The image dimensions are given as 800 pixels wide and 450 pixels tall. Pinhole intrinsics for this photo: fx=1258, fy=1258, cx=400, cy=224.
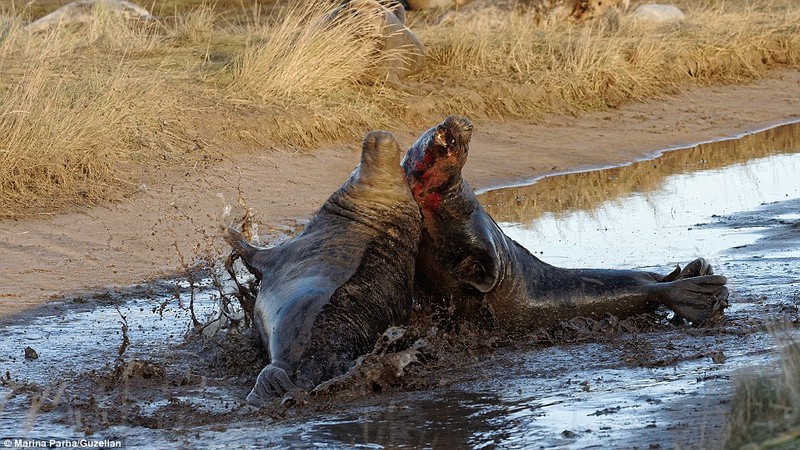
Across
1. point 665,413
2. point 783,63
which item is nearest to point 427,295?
point 665,413

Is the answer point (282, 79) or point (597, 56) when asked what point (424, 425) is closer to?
point (282, 79)

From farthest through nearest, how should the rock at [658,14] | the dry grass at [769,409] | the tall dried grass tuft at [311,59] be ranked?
the rock at [658,14]
the tall dried grass tuft at [311,59]
the dry grass at [769,409]

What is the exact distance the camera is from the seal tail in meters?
6.35

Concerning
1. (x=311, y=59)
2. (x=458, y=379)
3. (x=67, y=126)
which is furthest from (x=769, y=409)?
(x=311, y=59)

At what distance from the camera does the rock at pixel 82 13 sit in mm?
15800

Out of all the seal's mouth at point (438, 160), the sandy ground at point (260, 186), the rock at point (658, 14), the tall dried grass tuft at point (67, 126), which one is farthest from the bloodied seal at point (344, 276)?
the rock at point (658, 14)

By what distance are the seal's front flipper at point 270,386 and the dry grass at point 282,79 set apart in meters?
4.81

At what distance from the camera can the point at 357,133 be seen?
1292 centimetres

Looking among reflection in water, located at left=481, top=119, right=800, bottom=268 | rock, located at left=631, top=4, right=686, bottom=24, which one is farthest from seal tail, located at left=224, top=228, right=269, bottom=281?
rock, located at left=631, top=4, right=686, bottom=24

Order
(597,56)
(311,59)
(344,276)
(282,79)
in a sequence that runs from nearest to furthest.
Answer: (344,276) → (282,79) → (311,59) → (597,56)

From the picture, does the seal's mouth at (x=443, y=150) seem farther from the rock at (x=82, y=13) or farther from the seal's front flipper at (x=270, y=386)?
the rock at (x=82, y=13)

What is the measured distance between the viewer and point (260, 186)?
11.0 m

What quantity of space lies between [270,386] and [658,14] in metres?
15.3

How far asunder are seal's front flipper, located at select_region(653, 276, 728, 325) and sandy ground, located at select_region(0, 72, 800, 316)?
2.54m
